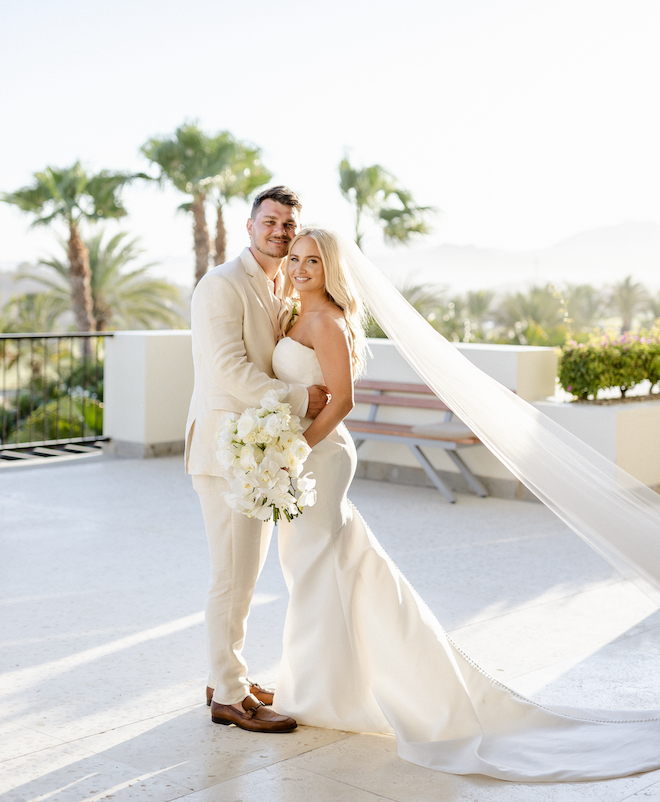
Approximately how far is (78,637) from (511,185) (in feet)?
264

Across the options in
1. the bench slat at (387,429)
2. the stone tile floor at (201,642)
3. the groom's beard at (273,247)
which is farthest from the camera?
the bench slat at (387,429)

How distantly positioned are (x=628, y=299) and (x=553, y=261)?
73591mm

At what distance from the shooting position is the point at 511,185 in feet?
264

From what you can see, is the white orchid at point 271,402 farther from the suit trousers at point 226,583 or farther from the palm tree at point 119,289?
the palm tree at point 119,289

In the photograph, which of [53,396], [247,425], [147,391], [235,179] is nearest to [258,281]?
[247,425]

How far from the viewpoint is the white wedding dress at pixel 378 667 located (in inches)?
124

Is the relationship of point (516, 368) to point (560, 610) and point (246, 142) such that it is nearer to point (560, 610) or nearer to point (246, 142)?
point (560, 610)

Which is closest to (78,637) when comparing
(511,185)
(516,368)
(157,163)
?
(516,368)

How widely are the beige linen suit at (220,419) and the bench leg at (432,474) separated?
14.0 feet

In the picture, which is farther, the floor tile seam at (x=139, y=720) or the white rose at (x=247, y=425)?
the floor tile seam at (x=139, y=720)

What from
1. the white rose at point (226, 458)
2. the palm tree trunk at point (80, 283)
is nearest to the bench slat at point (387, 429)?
the white rose at point (226, 458)

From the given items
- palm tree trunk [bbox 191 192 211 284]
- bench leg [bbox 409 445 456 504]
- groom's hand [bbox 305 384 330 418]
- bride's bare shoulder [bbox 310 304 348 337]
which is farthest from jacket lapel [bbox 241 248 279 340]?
palm tree trunk [bbox 191 192 211 284]

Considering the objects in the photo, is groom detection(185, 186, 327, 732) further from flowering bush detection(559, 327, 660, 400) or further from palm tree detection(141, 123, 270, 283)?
palm tree detection(141, 123, 270, 283)

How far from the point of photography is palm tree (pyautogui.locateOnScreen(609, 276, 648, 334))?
4072 cm
